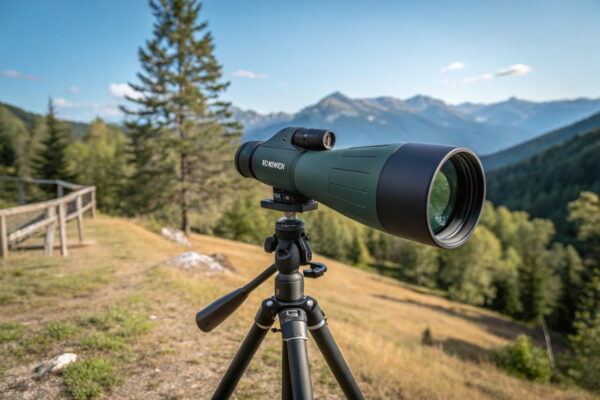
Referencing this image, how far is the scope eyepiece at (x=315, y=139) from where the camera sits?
1.66 metres

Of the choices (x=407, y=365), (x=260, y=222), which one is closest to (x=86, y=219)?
(x=407, y=365)

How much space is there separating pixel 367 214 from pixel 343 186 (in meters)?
0.17

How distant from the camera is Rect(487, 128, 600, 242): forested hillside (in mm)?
85812

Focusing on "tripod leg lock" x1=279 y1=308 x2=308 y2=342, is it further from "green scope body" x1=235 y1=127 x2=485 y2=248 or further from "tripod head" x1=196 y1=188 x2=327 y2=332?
"green scope body" x1=235 y1=127 x2=485 y2=248

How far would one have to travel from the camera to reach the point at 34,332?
3826mm

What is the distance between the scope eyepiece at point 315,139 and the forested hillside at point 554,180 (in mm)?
89789

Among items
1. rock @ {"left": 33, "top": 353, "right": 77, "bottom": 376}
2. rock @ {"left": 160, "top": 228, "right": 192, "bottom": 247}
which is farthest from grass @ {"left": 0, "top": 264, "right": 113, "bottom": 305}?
rock @ {"left": 160, "top": 228, "right": 192, "bottom": 247}

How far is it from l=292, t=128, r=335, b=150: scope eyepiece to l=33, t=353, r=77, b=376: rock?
10.4ft

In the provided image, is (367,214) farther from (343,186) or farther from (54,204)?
(54,204)

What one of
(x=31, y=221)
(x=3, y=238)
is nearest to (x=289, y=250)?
(x=3, y=238)

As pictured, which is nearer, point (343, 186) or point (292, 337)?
point (343, 186)

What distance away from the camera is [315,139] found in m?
1.67

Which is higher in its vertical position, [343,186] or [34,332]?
[343,186]

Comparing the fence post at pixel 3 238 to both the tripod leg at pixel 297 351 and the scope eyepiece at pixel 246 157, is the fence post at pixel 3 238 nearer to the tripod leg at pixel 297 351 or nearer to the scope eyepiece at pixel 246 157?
the scope eyepiece at pixel 246 157
